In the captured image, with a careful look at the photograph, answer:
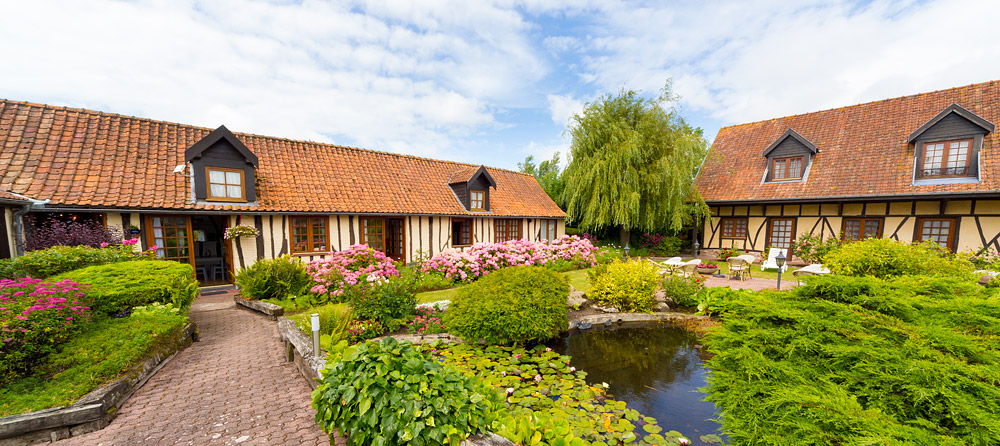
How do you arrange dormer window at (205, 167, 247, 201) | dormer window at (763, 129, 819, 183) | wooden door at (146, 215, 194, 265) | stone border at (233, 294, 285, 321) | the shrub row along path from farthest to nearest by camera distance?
1. dormer window at (763, 129, 819, 183)
2. dormer window at (205, 167, 247, 201)
3. wooden door at (146, 215, 194, 265)
4. stone border at (233, 294, 285, 321)
5. the shrub row along path

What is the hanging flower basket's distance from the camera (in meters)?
8.93

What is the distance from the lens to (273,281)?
25.2 ft

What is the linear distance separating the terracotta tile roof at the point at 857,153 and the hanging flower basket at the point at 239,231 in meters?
17.9

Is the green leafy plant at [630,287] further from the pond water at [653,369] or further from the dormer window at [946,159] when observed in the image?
the dormer window at [946,159]

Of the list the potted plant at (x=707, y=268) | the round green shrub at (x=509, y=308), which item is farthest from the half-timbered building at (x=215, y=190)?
the potted plant at (x=707, y=268)

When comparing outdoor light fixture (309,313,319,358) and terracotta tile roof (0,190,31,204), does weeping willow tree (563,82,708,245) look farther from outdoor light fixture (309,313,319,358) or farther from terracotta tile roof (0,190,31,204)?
terracotta tile roof (0,190,31,204)

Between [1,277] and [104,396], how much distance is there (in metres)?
4.51

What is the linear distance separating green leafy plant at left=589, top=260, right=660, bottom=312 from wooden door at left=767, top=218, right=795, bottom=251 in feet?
34.0

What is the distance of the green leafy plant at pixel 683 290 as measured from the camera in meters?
8.06

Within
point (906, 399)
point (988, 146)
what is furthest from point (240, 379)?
point (988, 146)

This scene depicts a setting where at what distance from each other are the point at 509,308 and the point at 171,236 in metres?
9.53

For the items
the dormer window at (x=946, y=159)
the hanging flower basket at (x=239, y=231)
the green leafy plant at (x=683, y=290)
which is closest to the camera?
the green leafy plant at (x=683, y=290)

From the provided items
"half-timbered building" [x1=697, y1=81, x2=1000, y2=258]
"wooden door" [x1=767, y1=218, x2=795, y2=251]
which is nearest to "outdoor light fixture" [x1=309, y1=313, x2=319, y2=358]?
"half-timbered building" [x1=697, y1=81, x2=1000, y2=258]

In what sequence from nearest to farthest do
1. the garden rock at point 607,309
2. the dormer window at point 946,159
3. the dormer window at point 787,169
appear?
the garden rock at point 607,309, the dormer window at point 946,159, the dormer window at point 787,169
